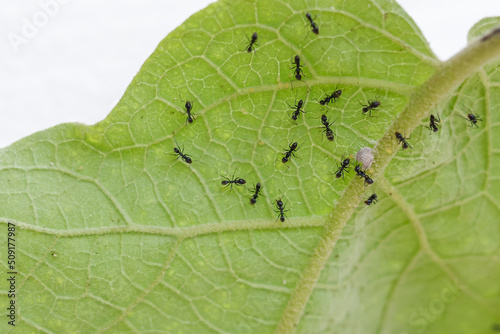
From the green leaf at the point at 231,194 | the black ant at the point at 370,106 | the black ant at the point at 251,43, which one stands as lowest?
the green leaf at the point at 231,194

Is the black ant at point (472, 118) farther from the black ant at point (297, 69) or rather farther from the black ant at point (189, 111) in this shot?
the black ant at point (189, 111)

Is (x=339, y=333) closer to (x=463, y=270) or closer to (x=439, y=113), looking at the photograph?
(x=463, y=270)

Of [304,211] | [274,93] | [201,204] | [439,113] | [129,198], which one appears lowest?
[129,198]

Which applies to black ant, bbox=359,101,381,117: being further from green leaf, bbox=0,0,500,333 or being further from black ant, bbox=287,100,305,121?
black ant, bbox=287,100,305,121

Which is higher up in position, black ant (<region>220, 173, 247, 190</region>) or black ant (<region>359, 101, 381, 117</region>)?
black ant (<region>359, 101, 381, 117</region>)

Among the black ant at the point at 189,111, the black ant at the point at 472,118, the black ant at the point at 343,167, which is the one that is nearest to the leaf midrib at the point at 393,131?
the black ant at the point at 343,167

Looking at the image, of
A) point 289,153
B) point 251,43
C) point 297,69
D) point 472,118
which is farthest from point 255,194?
point 472,118

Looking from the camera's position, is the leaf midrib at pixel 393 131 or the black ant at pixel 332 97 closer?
the leaf midrib at pixel 393 131

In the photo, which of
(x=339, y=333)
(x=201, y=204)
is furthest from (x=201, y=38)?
(x=339, y=333)

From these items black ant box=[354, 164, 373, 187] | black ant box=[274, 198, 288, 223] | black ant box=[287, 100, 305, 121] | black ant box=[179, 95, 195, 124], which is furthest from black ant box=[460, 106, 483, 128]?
black ant box=[179, 95, 195, 124]
